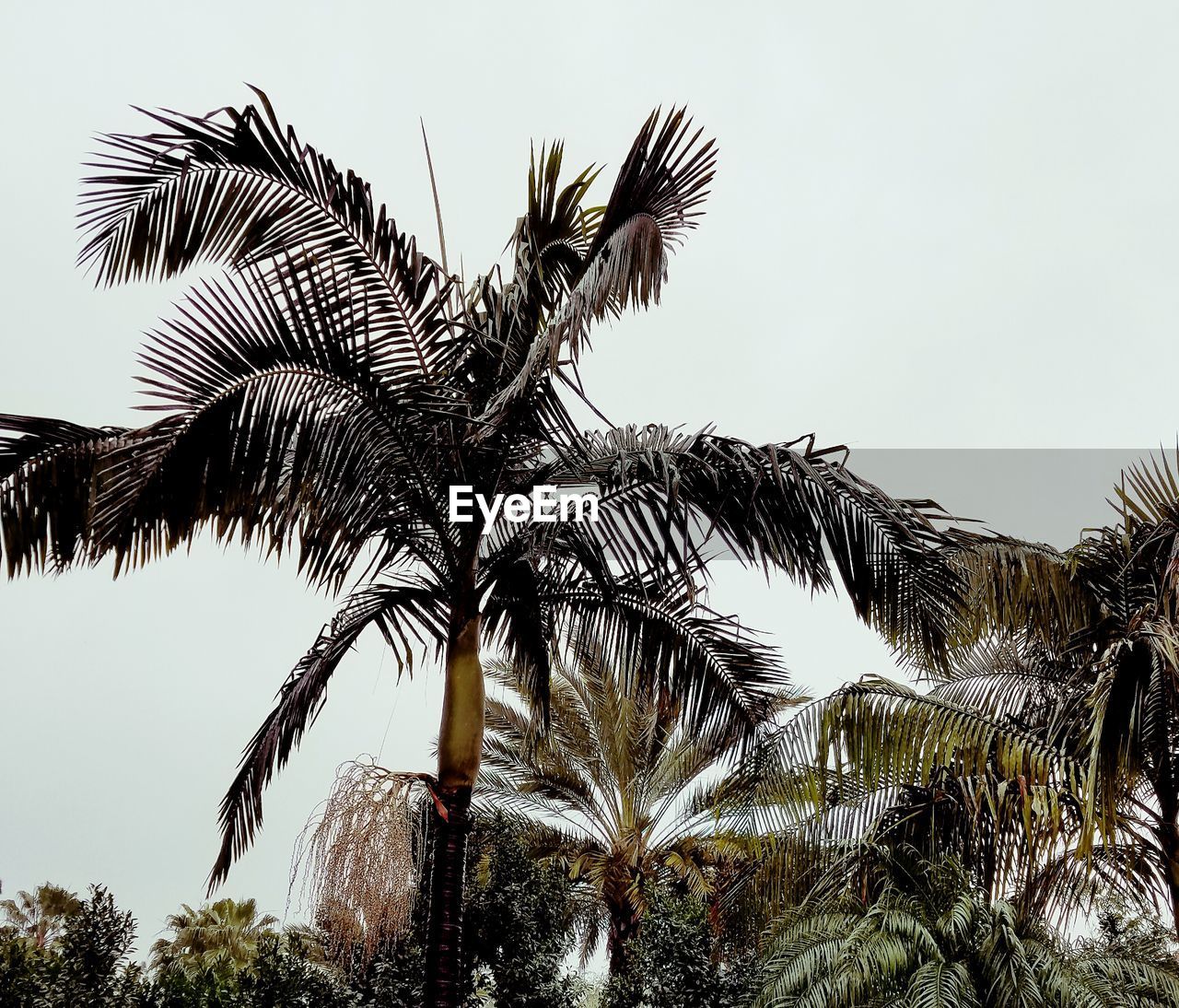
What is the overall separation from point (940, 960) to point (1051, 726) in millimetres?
2309

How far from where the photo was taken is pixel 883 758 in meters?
6.88

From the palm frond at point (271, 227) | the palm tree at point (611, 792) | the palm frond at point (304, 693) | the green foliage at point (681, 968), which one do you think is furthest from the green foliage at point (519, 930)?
the palm frond at point (271, 227)

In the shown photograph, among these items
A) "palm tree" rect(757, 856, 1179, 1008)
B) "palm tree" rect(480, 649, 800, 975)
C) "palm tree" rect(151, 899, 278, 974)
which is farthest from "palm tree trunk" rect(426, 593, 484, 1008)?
"palm tree" rect(151, 899, 278, 974)

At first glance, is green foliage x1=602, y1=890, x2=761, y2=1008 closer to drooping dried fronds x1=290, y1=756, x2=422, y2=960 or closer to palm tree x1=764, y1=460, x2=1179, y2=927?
palm tree x1=764, y1=460, x2=1179, y2=927

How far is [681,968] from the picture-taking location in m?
10.7

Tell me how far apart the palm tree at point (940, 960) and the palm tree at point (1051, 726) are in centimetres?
31

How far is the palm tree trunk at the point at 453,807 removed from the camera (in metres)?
5.64

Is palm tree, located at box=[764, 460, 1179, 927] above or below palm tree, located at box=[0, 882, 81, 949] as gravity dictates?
above

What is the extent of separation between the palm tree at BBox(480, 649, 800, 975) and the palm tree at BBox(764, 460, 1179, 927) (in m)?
5.34

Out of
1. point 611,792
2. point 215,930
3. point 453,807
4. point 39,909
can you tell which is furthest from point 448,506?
point 39,909

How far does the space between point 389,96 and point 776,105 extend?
7.01 m

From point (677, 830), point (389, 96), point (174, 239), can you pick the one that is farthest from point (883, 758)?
point (389, 96)

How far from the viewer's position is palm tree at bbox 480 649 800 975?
15.1m

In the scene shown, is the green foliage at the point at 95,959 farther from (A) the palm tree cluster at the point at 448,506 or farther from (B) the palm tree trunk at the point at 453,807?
(B) the palm tree trunk at the point at 453,807
